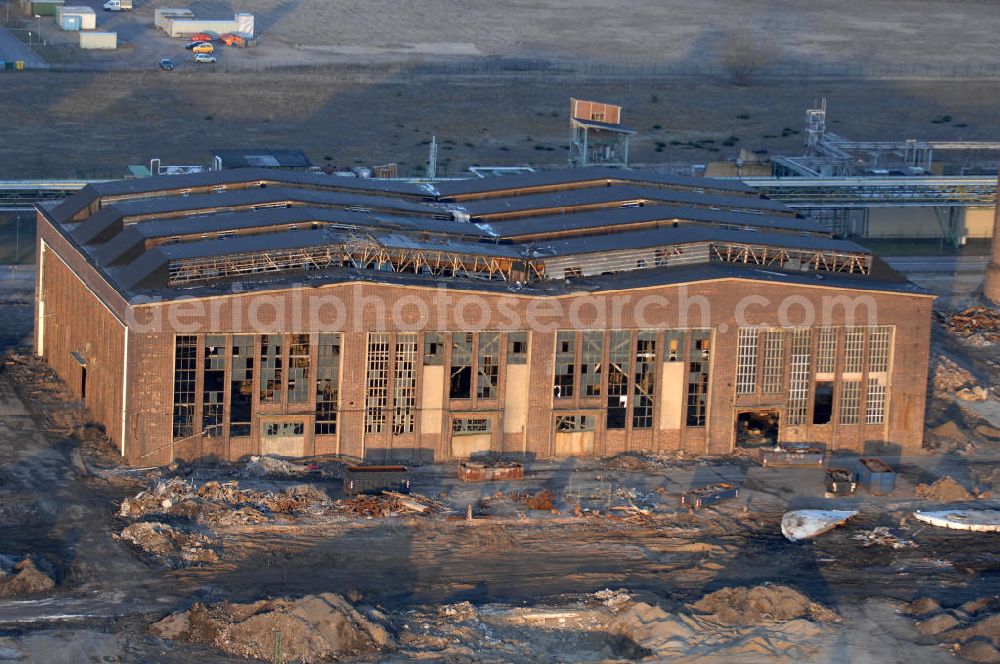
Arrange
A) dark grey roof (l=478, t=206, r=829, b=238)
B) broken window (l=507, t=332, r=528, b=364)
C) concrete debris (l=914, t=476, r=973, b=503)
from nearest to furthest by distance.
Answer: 1. concrete debris (l=914, t=476, r=973, b=503)
2. broken window (l=507, t=332, r=528, b=364)
3. dark grey roof (l=478, t=206, r=829, b=238)

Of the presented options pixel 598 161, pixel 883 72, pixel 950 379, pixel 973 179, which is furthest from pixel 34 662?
pixel 883 72

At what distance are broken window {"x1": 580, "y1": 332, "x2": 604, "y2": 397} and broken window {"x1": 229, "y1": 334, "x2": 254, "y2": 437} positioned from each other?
11.2m

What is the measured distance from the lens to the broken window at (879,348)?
217ft

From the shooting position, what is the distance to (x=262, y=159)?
97.5 m

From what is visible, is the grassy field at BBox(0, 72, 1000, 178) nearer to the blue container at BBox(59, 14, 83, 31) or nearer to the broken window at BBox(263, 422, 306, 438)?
the blue container at BBox(59, 14, 83, 31)

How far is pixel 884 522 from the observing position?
59.5 meters

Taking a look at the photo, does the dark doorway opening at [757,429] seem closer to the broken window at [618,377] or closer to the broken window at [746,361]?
the broken window at [746,361]

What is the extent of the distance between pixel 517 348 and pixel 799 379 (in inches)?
401

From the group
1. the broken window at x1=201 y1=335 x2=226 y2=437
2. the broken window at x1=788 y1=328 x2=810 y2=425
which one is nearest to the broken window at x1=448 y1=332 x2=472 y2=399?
the broken window at x1=201 y1=335 x2=226 y2=437

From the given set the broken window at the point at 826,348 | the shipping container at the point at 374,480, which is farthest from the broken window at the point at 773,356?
the shipping container at the point at 374,480

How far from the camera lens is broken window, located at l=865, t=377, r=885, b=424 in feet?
218

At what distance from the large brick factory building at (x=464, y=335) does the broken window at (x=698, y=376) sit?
8cm

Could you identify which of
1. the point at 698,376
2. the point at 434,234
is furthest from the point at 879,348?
the point at 434,234

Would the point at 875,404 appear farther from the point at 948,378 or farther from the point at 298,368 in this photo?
the point at 298,368
